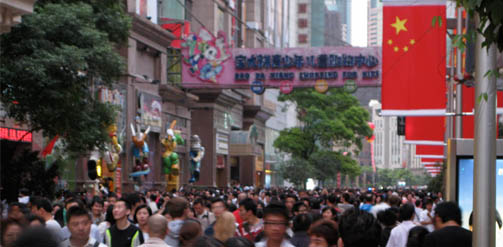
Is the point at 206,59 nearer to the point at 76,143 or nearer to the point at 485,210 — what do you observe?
the point at 76,143

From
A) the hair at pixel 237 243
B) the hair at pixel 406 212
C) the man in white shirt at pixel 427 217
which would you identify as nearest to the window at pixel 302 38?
the man in white shirt at pixel 427 217

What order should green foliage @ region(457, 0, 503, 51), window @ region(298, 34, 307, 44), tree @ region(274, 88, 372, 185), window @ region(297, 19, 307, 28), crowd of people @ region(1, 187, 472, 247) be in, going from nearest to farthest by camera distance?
green foliage @ region(457, 0, 503, 51) < crowd of people @ region(1, 187, 472, 247) < tree @ region(274, 88, 372, 185) < window @ region(298, 34, 307, 44) < window @ region(297, 19, 307, 28)

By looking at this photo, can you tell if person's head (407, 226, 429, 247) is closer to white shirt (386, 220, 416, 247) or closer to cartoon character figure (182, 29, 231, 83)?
white shirt (386, 220, 416, 247)

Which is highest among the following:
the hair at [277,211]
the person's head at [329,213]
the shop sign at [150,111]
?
the shop sign at [150,111]

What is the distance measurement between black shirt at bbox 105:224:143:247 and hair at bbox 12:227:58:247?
17.3ft

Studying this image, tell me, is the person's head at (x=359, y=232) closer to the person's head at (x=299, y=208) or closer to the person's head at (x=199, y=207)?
the person's head at (x=299, y=208)

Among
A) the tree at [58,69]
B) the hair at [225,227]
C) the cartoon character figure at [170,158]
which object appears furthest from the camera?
the cartoon character figure at [170,158]

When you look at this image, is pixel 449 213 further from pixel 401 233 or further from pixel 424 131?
pixel 424 131

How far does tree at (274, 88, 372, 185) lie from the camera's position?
7000 cm

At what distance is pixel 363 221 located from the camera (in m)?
8.09

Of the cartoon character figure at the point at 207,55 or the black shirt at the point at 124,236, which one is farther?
the cartoon character figure at the point at 207,55

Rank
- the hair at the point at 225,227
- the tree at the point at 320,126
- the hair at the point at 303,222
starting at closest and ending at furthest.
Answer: the hair at the point at 225,227 < the hair at the point at 303,222 < the tree at the point at 320,126

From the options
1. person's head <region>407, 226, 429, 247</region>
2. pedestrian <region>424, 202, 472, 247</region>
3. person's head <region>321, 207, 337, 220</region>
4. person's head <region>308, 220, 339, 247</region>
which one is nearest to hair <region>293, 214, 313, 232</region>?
person's head <region>407, 226, 429, 247</region>

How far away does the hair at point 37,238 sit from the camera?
4727 mm
